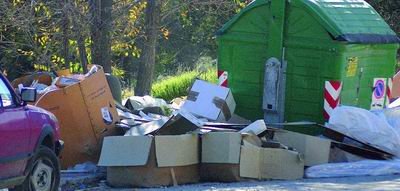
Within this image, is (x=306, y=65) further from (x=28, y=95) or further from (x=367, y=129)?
(x=28, y=95)

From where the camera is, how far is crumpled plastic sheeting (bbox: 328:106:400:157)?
35.6ft

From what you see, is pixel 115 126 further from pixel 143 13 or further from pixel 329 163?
pixel 143 13

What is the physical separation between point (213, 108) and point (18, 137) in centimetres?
452

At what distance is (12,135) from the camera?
784 centimetres

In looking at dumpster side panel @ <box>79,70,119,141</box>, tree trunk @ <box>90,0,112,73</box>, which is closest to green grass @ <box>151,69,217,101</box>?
tree trunk @ <box>90,0,112,73</box>

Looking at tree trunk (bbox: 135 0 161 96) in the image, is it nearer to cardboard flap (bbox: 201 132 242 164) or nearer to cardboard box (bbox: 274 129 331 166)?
cardboard box (bbox: 274 129 331 166)

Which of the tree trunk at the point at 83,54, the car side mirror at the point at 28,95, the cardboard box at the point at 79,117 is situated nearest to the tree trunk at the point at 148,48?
the tree trunk at the point at 83,54

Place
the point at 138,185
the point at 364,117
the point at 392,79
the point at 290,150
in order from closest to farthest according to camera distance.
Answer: the point at 138,185, the point at 290,150, the point at 364,117, the point at 392,79

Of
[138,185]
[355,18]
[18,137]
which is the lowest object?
[138,185]

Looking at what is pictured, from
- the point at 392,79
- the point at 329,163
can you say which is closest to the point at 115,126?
the point at 329,163

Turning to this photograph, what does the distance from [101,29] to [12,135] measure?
25.1ft

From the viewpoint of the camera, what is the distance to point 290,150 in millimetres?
10141

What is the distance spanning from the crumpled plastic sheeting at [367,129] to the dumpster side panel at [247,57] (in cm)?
185

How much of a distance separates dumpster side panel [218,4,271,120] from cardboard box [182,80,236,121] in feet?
1.30
